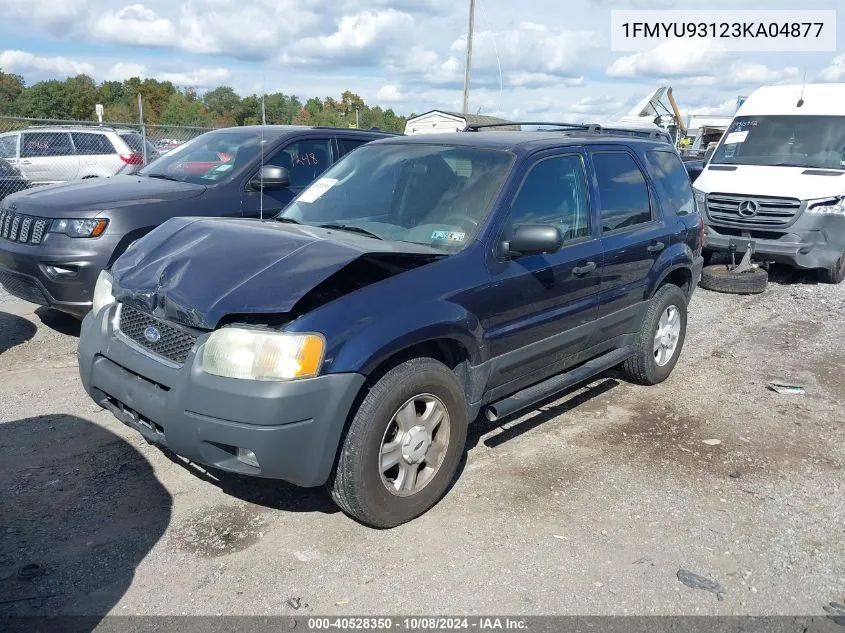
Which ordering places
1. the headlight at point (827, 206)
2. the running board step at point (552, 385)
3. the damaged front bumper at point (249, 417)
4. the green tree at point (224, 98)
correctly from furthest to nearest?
the headlight at point (827, 206), the green tree at point (224, 98), the running board step at point (552, 385), the damaged front bumper at point (249, 417)

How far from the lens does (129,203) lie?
602cm

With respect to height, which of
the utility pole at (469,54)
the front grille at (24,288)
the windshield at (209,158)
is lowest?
the front grille at (24,288)

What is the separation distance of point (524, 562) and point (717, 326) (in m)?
5.38

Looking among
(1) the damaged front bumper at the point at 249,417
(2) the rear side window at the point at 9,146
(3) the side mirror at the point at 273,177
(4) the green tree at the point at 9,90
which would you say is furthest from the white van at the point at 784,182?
(4) the green tree at the point at 9,90

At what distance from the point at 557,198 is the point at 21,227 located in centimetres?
447

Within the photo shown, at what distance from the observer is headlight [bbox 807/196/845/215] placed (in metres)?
9.23

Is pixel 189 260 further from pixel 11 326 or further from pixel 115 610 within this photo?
pixel 11 326

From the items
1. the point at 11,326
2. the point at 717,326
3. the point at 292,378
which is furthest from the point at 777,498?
the point at 11,326

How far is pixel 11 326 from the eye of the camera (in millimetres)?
6637

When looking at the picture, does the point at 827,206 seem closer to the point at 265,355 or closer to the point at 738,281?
the point at 738,281

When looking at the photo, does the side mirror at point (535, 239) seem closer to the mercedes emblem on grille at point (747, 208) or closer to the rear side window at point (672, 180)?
the rear side window at point (672, 180)

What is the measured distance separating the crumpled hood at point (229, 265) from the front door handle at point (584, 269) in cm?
110

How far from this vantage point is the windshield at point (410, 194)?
4.02 meters

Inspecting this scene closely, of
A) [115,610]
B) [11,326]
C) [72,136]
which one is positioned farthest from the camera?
[72,136]
